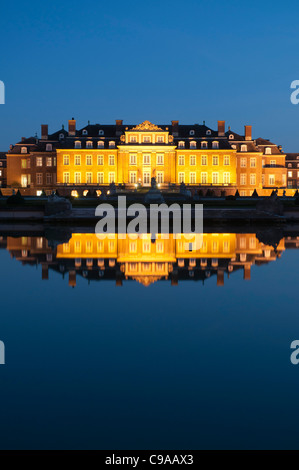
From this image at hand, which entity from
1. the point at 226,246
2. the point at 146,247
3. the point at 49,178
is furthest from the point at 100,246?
the point at 49,178

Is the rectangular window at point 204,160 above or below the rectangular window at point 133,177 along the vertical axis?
above

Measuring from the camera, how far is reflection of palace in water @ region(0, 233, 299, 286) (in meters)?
10.8

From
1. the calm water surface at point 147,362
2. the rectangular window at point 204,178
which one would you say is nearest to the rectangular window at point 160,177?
the rectangular window at point 204,178

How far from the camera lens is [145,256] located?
13578 millimetres

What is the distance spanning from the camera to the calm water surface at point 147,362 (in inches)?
159

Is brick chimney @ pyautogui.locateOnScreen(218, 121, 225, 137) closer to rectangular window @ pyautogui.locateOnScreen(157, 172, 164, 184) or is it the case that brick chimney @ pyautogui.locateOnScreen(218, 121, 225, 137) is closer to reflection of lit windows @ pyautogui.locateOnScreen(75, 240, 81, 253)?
rectangular window @ pyautogui.locateOnScreen(157, 172, 164, 184)

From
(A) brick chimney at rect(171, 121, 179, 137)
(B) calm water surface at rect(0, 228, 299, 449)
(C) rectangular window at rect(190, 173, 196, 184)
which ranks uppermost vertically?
(A) brick chimney at rect(171, 121, 179, 137)

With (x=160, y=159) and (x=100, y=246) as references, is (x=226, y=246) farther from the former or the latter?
(x=160, y=159)

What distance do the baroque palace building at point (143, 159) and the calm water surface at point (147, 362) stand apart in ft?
166

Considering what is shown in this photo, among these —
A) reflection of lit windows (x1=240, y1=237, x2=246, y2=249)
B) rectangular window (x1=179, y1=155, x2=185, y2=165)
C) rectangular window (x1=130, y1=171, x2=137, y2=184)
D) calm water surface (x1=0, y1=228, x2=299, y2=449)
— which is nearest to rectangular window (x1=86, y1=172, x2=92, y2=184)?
rectangular window (x1=130, y1=171, x2=137, y2=184)

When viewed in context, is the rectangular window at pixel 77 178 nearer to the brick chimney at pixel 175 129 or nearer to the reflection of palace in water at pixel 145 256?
the brick chimney at pixel 175 129

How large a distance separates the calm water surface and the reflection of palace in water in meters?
0.18

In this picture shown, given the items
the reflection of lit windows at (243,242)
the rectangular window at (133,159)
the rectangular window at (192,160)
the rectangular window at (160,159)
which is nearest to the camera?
the reflection of lit windows at (243,242)
